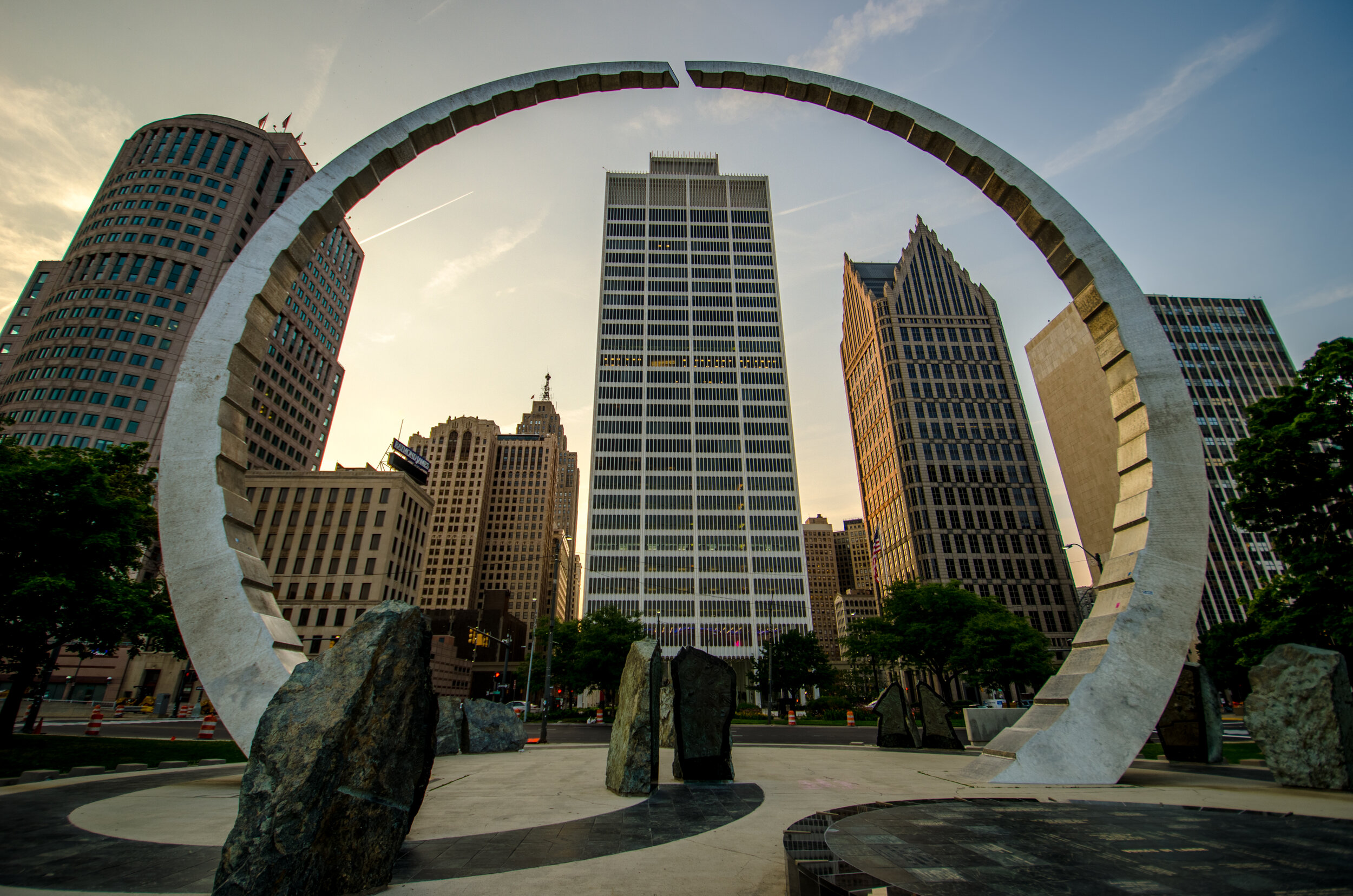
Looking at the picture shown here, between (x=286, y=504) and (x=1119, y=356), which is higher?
(x=286, y=504)

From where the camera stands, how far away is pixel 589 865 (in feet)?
15.9

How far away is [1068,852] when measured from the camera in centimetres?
481

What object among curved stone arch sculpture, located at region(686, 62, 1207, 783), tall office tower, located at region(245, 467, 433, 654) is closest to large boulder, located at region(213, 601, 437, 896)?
curved stone arch sculpture, located at region(686, 62, 1207, 783)

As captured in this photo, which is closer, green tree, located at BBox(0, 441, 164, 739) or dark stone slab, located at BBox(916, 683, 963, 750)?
green tree, located at BBox(0, 441, 164, 739)

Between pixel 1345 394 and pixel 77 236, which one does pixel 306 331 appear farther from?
pixel 1345 394

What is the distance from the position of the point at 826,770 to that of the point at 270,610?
464 inches

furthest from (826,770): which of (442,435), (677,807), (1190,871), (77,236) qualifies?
(442,435)

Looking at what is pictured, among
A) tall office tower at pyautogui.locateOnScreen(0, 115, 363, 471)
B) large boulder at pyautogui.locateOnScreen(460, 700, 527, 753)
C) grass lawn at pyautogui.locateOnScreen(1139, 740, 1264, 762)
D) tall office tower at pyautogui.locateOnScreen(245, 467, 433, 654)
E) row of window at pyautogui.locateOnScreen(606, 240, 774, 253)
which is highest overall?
row of window at pyautogui.locateOnScreen(606, 240, 774, 253)

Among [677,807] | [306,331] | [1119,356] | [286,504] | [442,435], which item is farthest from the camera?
[442,435]

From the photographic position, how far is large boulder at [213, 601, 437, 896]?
12.3ft

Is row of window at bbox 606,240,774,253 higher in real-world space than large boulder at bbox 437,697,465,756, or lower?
higher

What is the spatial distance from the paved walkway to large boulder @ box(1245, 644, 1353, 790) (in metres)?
0.53

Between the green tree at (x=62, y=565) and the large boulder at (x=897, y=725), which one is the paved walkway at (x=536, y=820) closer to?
the large boulder at (x=897, y=725)

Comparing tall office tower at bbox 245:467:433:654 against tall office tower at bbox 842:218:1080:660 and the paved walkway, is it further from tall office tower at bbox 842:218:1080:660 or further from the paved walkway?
tall office tower at bbox 842:218:1080:660
